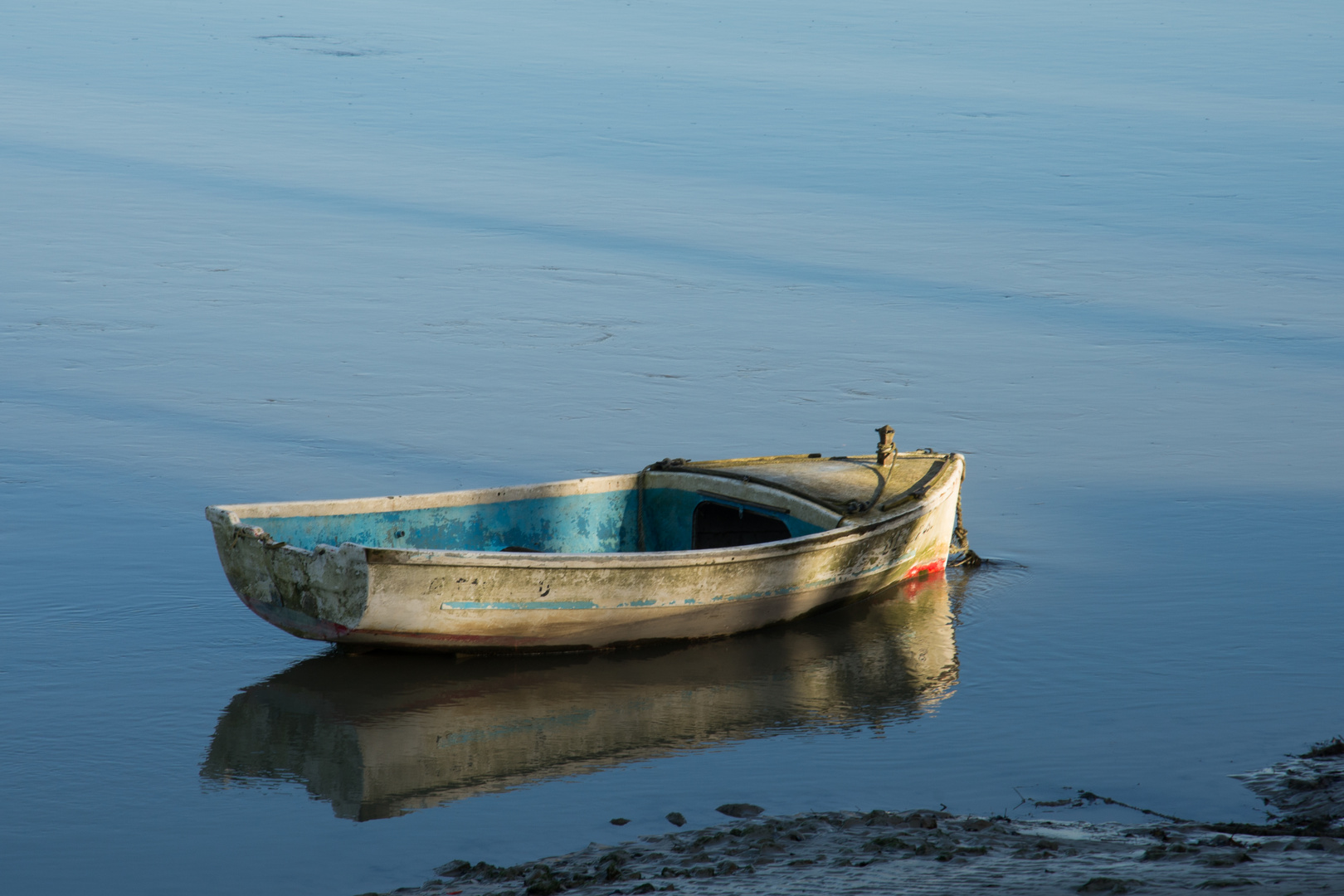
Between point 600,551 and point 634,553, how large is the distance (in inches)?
52.1

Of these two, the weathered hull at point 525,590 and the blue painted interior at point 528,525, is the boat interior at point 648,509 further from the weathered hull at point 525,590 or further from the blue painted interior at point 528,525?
the weathered hull at point 525,590

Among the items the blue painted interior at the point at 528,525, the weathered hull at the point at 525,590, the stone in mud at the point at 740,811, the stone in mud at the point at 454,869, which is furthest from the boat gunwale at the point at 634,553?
the stone in mud at the point at 454,869

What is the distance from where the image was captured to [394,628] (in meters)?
10.1

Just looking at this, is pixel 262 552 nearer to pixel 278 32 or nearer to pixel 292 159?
pixel 292 159

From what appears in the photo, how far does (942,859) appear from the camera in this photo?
7473mm

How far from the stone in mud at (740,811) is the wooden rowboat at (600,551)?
2.00 m

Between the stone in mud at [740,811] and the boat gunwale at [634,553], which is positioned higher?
the boat gunwale at [634,553]

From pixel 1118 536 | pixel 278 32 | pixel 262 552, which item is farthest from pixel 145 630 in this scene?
pixel 278 32

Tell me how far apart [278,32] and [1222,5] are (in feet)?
88.2

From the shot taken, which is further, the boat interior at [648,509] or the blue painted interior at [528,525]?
the boat interior at [648,509]

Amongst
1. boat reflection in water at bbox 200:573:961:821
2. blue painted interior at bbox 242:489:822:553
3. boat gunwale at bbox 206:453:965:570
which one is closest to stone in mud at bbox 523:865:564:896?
boat reflection in water at bbox 200:573:961:821

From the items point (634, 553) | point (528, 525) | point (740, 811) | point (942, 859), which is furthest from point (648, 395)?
point (942, 859)

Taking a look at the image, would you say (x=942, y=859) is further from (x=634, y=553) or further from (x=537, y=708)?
(x=634, y=553)

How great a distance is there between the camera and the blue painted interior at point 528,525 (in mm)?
10906
